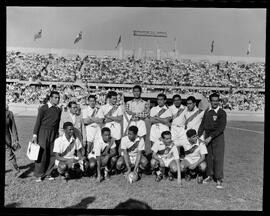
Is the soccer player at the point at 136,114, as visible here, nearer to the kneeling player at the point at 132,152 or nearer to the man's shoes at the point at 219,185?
the kneeling player at the point at 132,152

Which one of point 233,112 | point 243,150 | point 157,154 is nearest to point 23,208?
point 157,154

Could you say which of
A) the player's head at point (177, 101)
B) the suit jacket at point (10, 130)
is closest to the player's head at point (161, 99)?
the player's head at point (177, 101)

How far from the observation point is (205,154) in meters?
5.66

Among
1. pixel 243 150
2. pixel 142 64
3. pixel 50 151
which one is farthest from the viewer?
pixel 142 64

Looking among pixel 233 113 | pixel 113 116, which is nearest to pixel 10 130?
pixel 113 116

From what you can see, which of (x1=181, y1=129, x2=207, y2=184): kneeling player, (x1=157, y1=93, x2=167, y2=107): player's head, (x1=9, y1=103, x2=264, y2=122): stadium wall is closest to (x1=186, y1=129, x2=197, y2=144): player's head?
(x1=181, y1=129, x2=207, y2=184): kneeling player

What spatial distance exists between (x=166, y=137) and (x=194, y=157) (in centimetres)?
66

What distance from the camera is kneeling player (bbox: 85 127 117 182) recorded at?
5648 millimetres

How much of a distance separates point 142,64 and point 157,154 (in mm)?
12871

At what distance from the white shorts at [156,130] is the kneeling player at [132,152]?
0.34 meters
